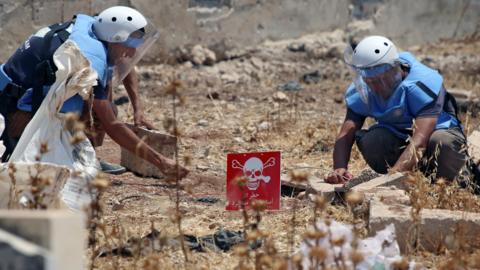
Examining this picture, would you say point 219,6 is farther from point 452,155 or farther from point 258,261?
point 258,261

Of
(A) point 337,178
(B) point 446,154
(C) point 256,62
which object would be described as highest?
(C) point 256,62

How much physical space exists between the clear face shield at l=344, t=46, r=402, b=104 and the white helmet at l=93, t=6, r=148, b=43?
123 centimetres

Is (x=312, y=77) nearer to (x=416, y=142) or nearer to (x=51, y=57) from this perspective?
(x=416, y=142)

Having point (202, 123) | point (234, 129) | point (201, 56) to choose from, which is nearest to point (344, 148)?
point (234, 129)

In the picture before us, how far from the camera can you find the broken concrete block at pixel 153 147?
6637 mm

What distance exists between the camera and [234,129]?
8.39 meters

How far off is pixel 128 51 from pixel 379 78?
4.61 ft

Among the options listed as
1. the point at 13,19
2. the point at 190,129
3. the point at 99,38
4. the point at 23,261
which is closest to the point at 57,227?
the point at 23,261

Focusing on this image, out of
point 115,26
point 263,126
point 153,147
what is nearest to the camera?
point 115,26

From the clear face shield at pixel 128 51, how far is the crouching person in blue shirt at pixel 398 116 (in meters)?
1.15

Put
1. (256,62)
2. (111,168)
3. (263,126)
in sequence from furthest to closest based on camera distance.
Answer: (256,62) < (263,126) < (111,168)

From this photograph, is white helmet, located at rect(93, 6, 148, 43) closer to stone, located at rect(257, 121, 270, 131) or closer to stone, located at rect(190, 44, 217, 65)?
stone, located at rect(257, 121, 270, 131)

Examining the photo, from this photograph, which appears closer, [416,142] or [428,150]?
[416,142]

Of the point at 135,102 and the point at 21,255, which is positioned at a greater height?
the point at 135,102
